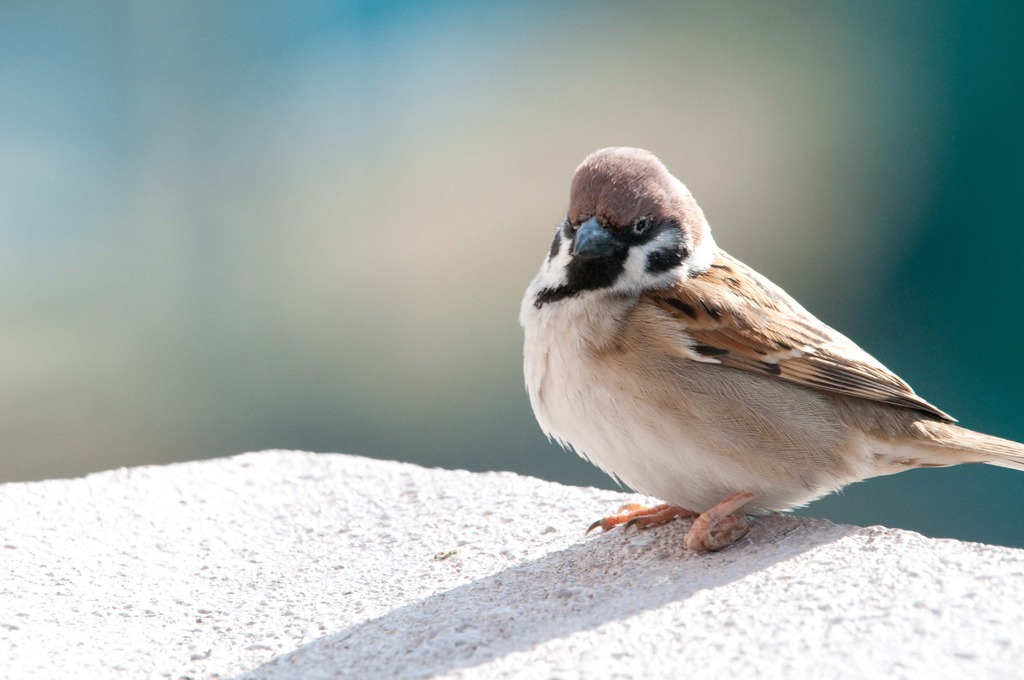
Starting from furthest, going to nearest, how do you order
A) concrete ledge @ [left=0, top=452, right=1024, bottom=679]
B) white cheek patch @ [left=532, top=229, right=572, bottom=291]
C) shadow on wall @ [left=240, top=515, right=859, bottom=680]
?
1. white cheek patch @ [left=532, top=229, right=572, bottom=291]
2. shadow on wall @ [left=240, top=515, right=859, bottom=680]
3. concrete ledge @ [left=0, top=452, right=1024, bottom=679]

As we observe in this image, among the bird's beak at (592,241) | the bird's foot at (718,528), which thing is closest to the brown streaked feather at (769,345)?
the bird's beak at (592,241)

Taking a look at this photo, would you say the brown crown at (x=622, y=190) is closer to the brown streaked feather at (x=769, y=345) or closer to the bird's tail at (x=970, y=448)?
the brown streaked feather at (x=769, y=345)

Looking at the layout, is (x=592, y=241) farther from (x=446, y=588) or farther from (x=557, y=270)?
(x=446, y=588)

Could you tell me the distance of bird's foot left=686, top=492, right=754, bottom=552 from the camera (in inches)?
98.0

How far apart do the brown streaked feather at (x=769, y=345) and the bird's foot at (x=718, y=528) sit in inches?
12.8

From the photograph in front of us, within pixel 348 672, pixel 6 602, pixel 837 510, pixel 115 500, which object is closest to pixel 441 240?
pixel 837 510

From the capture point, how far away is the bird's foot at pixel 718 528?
2.49 metres

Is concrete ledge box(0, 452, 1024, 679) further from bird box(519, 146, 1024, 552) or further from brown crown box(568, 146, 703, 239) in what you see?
brown crown box(568, 146, 703, 239)

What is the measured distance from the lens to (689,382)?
2.51 metres

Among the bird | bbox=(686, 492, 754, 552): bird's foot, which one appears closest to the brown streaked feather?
the bird

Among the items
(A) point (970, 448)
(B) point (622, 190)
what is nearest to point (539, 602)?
(B) point (622, 190)

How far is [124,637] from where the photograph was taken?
2336mm

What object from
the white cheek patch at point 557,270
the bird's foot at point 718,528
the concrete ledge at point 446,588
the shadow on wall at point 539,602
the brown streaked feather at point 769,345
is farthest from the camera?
the white cheek patch at point 557,270

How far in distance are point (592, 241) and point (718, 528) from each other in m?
0.72
